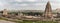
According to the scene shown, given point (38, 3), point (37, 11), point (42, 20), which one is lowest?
point (42, 20)

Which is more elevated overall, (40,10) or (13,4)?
(13,4)

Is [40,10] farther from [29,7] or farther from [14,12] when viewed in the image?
[14,12]

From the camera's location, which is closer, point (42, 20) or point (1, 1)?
point (42, 20)

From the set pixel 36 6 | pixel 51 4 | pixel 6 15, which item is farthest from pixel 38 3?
pixel 6 15

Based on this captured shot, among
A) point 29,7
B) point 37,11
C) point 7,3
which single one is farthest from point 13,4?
point 37,11

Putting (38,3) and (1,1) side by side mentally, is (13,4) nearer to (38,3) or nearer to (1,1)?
(1,1)

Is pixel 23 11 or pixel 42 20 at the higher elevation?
pixel 23 11

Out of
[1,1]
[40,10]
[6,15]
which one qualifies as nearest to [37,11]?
[40,10]

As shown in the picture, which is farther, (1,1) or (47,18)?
(1,1)
